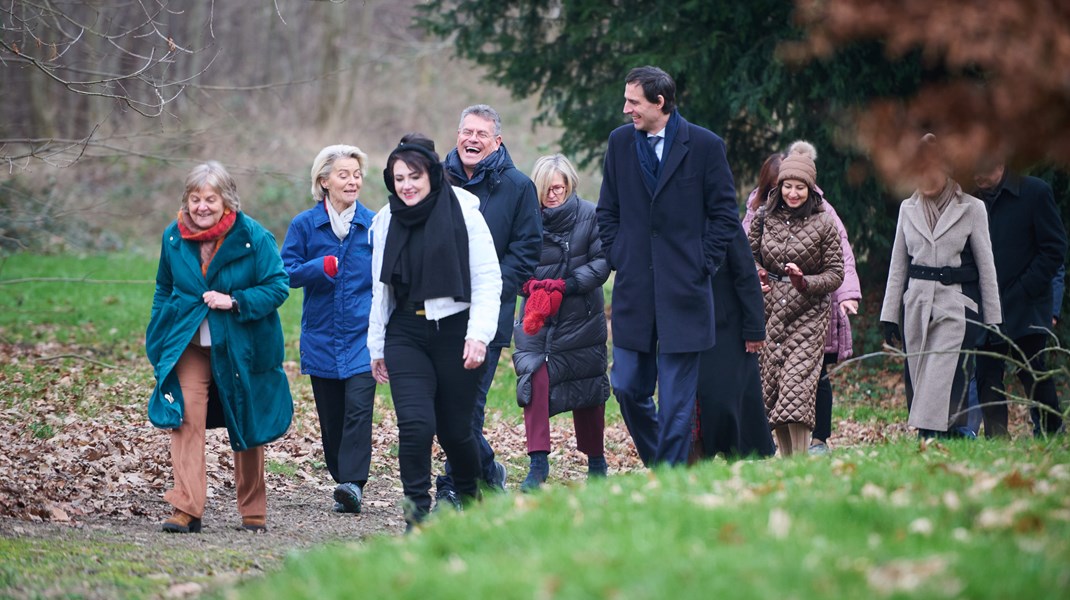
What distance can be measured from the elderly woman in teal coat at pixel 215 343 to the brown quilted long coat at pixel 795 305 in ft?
12.2

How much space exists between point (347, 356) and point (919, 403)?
413 centimetres

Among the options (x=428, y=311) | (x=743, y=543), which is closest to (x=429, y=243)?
(x=428, y=311)

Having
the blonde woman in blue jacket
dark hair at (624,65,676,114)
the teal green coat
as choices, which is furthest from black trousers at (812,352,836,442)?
the teal green coat

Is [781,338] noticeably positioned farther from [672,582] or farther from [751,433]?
[672,582]

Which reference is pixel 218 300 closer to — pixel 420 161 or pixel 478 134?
pixel 420 161

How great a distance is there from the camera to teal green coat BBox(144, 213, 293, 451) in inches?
294

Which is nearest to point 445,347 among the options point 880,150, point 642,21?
point 880,150

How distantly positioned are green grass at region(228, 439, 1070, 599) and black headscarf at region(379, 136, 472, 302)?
4.64 ft

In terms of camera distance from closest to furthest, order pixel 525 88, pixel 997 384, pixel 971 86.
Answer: pixel 971 86
pixel 997 384
pixel 525 88

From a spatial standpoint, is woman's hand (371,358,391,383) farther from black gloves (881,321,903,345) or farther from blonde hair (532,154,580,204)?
black gloves (881,321,903,345)

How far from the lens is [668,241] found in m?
7.78

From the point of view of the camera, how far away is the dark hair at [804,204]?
932 centimetres

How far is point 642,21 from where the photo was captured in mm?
15438

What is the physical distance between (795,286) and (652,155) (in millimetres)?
1969
